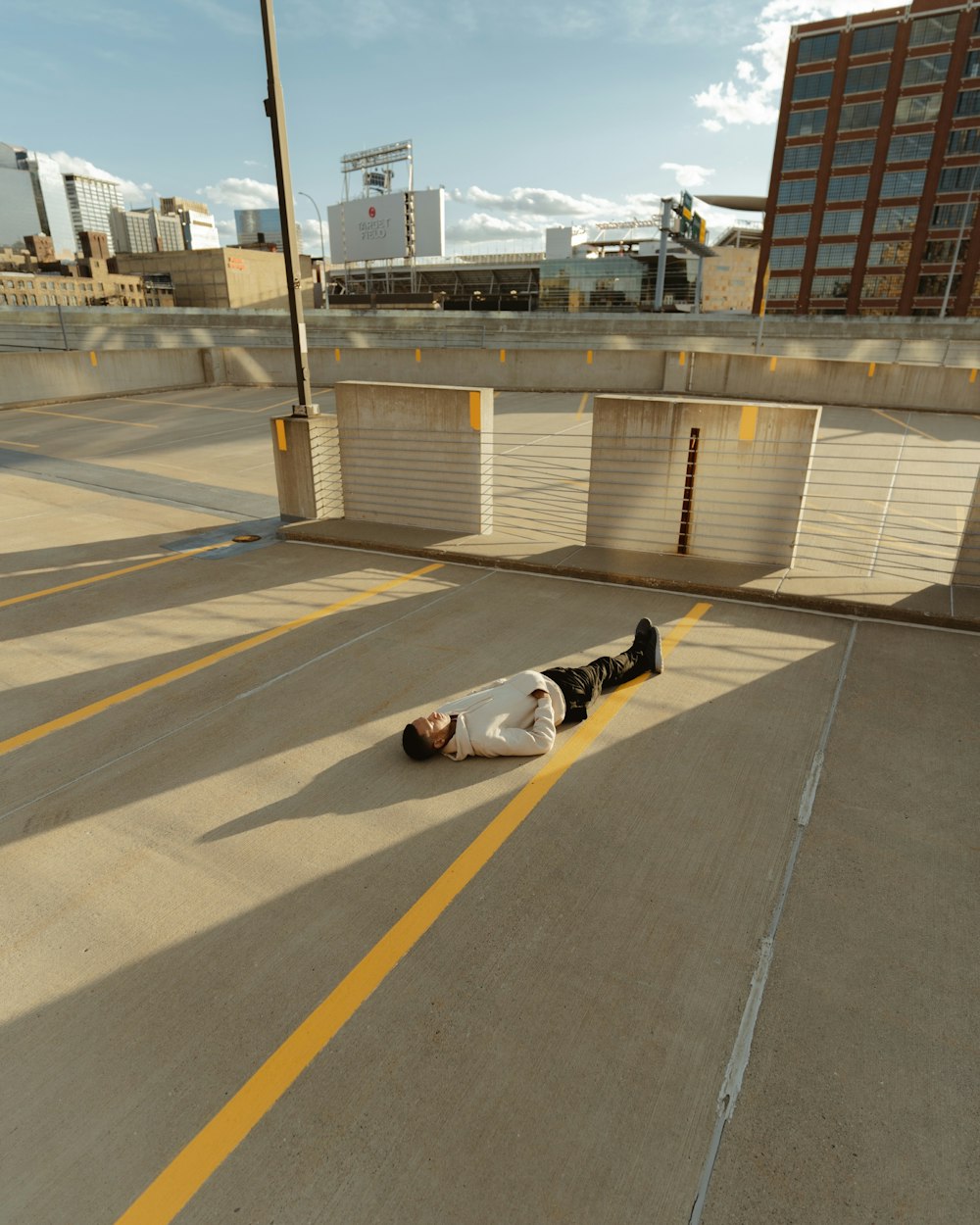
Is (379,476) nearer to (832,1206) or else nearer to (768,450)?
(768,450)

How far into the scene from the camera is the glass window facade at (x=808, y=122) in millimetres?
67938

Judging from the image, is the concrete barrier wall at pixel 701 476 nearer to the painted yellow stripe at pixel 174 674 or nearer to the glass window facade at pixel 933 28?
the painted yellow stripe at pixel 174 674

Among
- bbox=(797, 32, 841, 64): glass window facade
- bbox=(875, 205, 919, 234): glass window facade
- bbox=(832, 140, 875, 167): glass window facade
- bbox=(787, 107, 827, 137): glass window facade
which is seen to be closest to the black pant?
bbox=(875, 205, 919, 234): glass window facade

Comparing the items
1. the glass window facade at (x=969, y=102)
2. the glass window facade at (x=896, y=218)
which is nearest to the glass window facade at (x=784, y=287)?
the glass window facade at (x=896, y=218)

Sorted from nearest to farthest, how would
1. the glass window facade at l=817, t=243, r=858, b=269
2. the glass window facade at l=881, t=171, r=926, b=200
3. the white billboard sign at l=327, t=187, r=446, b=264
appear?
the glass window facade at l=881, t=171, r=926, b=200, the glass window facade at l=817, t=243, r=858, b=269, the white billboard sign at l=327, t=187, r=446, b=264

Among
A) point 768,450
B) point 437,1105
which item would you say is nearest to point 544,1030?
point 437,1105

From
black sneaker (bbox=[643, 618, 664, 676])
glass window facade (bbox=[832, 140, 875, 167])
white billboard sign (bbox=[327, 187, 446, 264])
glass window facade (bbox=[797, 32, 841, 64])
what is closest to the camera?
black sneaker (bbox=[643, 618, 664, 676])

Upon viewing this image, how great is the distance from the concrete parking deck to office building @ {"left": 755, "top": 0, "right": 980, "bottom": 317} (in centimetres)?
6732

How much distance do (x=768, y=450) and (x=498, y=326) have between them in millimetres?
26488

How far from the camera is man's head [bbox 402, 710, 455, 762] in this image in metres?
4.41

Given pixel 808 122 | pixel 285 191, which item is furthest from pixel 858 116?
pixel 285 191

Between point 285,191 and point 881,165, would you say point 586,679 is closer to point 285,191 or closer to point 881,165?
point 285,191

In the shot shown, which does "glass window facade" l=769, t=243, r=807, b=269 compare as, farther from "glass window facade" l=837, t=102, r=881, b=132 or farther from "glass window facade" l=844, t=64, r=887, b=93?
"glass window facade" l=844, t=64, r=887, b=93

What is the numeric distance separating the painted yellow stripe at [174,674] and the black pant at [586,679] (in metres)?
2.85
